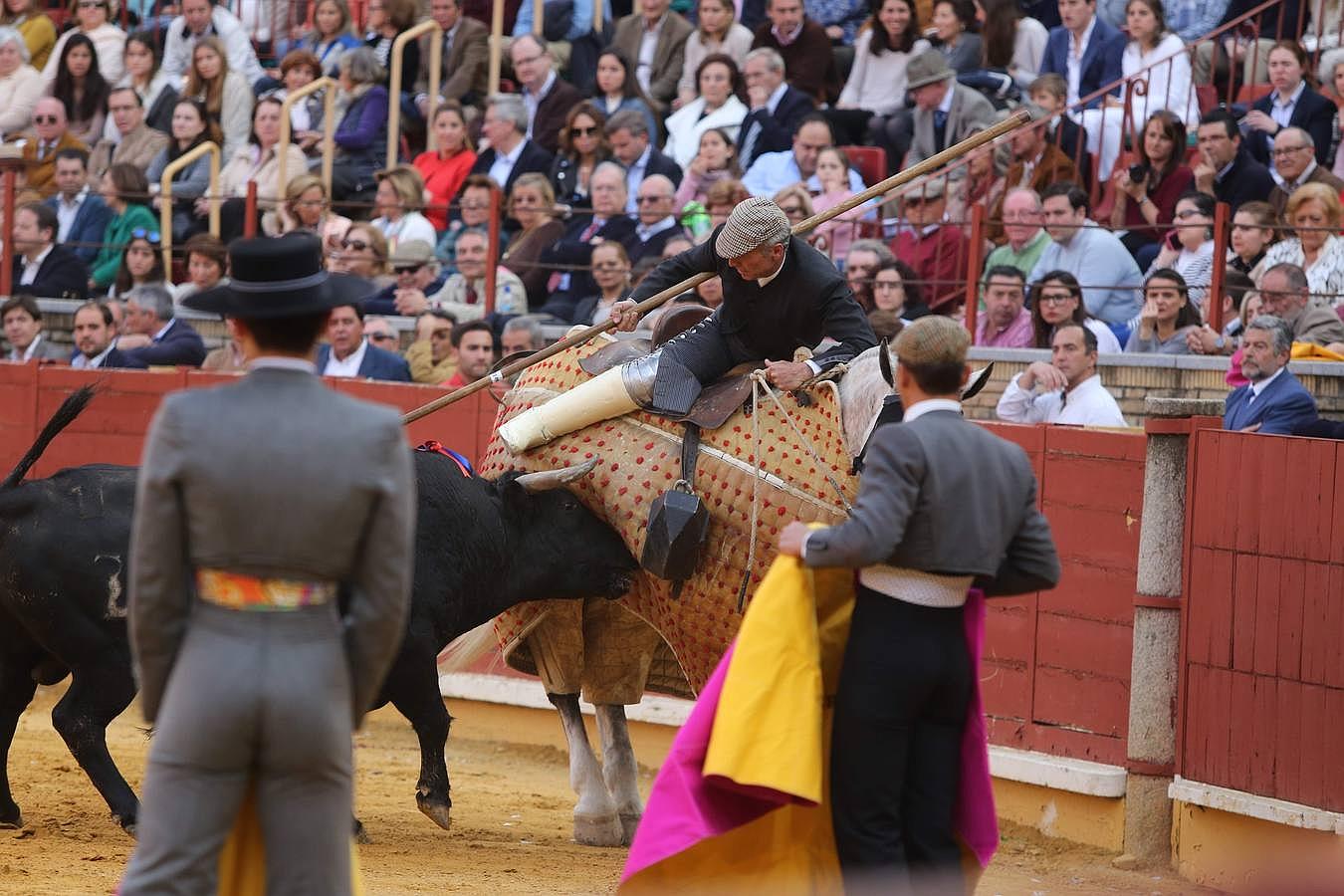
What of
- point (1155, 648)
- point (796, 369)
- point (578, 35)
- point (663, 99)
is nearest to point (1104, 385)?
point (1155, 648)

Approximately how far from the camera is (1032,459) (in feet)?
25.8

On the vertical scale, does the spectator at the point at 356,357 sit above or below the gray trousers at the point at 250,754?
above

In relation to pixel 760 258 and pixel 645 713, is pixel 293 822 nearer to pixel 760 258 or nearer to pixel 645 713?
pixel 760 258

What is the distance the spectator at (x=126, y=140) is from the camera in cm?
1452

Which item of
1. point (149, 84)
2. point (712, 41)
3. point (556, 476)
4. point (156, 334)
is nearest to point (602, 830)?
point (556, 476)

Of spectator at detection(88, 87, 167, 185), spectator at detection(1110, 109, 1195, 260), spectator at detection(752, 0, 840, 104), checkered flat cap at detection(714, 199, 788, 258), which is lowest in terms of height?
checkered flat cap at detection(714, 199, 788, 258)

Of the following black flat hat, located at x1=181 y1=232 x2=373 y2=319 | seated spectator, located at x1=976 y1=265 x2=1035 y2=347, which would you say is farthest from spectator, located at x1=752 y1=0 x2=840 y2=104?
black flat hat, located at x1=181 y1=232 x2=373 y2=319

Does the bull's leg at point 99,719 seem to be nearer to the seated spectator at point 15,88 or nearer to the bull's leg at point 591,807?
the bull's leg at point 591,807

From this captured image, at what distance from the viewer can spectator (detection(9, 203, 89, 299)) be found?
1285cm

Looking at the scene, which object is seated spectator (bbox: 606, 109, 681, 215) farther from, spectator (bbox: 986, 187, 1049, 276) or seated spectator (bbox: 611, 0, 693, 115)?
spectator (bbox: 986, 187, 1049, 276)

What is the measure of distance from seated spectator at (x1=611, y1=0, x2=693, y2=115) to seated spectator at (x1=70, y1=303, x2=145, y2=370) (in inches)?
163

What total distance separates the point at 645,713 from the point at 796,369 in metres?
3.15

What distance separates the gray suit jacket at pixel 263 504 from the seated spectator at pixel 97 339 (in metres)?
7.52

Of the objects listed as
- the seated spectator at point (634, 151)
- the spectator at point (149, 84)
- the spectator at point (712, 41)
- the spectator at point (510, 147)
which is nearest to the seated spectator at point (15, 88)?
the spectator at point (149, 84)
